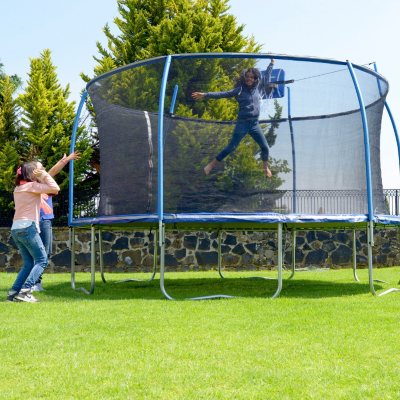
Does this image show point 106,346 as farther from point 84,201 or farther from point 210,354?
point 84,201

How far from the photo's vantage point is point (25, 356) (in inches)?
134

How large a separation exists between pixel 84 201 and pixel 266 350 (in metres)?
10.1

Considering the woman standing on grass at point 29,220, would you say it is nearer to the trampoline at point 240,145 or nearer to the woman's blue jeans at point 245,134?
the trampoline at point 240,145

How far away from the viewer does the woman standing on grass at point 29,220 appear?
5.73 m

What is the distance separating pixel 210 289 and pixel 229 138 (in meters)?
1.79

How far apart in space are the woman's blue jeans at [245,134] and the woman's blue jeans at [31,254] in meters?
1.90

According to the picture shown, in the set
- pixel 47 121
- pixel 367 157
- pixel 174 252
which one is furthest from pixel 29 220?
pixel 47 121

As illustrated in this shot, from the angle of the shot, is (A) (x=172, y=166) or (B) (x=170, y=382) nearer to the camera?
(B) (x=170, y=382)

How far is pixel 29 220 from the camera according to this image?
5719 millimetres

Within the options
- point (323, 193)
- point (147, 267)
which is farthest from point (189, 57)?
point (147, 267)

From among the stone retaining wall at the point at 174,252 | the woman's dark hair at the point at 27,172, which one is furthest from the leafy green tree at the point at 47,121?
the woman's dark hair at the point at 27,172

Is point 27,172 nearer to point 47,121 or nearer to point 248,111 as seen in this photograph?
point 248,111

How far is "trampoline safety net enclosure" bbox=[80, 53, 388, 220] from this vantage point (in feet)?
21.0

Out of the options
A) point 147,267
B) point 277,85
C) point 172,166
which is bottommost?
point 147,267
